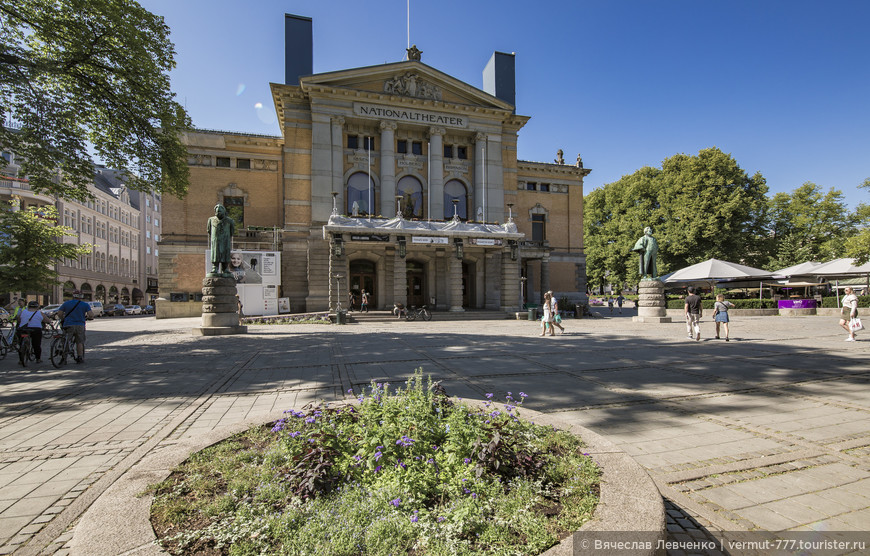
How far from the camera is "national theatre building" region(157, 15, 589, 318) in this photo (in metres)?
26.4

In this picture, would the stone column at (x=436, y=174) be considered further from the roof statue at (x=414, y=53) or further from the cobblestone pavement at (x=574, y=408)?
the cobblestone pavement at (x=574, y=408)

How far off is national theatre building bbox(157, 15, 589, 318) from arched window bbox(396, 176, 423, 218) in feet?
0.29

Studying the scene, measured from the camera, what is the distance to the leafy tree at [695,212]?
35594 mm

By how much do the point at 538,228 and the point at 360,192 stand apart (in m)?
17.8

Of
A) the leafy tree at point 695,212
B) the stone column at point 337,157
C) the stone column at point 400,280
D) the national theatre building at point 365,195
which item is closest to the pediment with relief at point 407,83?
the national theatre building at point 365,195

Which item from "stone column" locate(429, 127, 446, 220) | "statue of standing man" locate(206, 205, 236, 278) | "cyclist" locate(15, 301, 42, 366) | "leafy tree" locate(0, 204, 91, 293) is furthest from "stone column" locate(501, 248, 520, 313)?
"leafy tree" locate(0, 204, 91, 293)

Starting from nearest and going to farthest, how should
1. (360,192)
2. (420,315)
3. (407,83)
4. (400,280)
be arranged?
(420,315), (400,280), (360,192), (407,83)

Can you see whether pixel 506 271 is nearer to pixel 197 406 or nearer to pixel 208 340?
pixel 208 340

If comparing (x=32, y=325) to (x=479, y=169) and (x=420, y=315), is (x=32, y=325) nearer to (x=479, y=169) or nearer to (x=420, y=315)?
(x=420, y=315)

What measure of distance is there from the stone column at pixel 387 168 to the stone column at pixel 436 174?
3.05 m

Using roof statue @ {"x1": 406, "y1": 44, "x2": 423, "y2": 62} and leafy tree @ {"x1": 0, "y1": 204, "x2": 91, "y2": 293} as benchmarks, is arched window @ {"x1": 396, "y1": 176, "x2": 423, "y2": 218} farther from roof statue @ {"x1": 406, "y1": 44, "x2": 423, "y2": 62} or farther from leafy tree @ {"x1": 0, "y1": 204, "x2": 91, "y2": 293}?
leafy tree @ {"x1": 0, "y1": 204, "x2": 91, "y2": 293}

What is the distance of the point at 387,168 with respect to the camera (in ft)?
93.2

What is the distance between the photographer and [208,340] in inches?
524

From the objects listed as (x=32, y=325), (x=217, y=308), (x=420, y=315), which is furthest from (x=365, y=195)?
(x=32, y=325)
